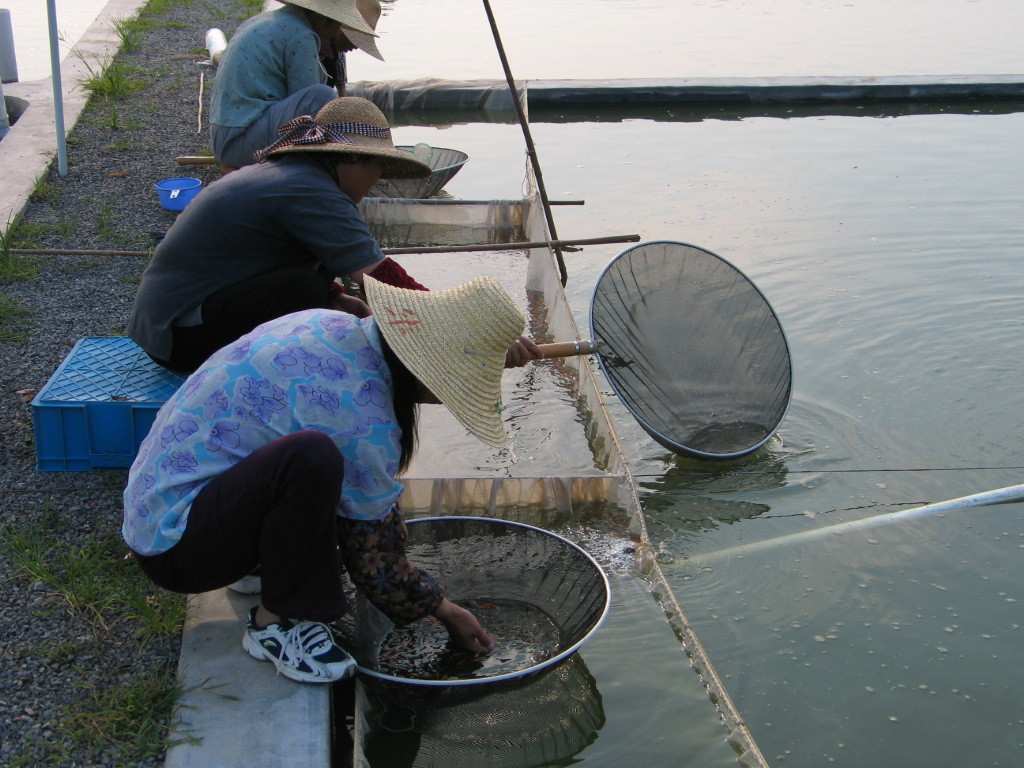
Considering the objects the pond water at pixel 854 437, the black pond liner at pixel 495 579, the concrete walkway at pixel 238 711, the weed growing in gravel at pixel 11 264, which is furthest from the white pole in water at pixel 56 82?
the concrete walkway at pixel 238 711

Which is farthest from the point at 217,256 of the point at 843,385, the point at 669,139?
the point at 669,139

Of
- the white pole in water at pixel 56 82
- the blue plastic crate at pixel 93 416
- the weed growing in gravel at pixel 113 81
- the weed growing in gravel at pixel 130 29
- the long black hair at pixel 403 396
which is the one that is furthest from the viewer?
the weed growing in gravel at pixel 130 29

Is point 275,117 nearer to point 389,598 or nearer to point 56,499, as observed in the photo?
point 56,499

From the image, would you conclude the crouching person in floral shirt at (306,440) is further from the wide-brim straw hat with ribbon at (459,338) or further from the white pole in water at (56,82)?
the white pole in water at (56,82)

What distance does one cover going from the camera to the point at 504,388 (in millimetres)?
4504

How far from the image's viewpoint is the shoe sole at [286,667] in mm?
2266

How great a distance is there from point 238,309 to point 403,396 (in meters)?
1.06

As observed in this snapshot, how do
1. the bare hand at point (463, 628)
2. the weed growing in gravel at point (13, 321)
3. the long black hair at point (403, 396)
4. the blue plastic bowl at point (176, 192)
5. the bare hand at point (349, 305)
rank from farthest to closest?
the blue plastic bowl at point (176, 192)
the weed growing in gravel at point (13, 321)
the bare hand at point (349, 305)
the bare hand at point (463, 628)
the long black hair at point (403, 396)

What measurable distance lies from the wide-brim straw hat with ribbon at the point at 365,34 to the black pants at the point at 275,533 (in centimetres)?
268

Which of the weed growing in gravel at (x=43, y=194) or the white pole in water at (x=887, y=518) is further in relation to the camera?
the weed growing in gravel at (x=43, y=194)

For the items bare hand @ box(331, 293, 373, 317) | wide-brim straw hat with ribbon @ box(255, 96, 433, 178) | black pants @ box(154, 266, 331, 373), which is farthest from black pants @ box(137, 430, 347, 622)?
bare hand @ box(331, 293, 373, 317)

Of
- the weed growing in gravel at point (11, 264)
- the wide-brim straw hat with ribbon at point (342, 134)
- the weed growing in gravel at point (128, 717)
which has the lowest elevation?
the weed growing in gravel at point (128, 717)

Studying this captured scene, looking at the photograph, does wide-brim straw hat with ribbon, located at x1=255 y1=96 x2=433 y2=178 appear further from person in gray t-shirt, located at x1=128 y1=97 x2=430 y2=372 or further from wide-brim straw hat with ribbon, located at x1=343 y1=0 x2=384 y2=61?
wide-brim straw hat with ribbon, located at x1=343 y1=0 x2=384 y2=61

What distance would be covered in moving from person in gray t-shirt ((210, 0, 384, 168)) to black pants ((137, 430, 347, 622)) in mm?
2355
